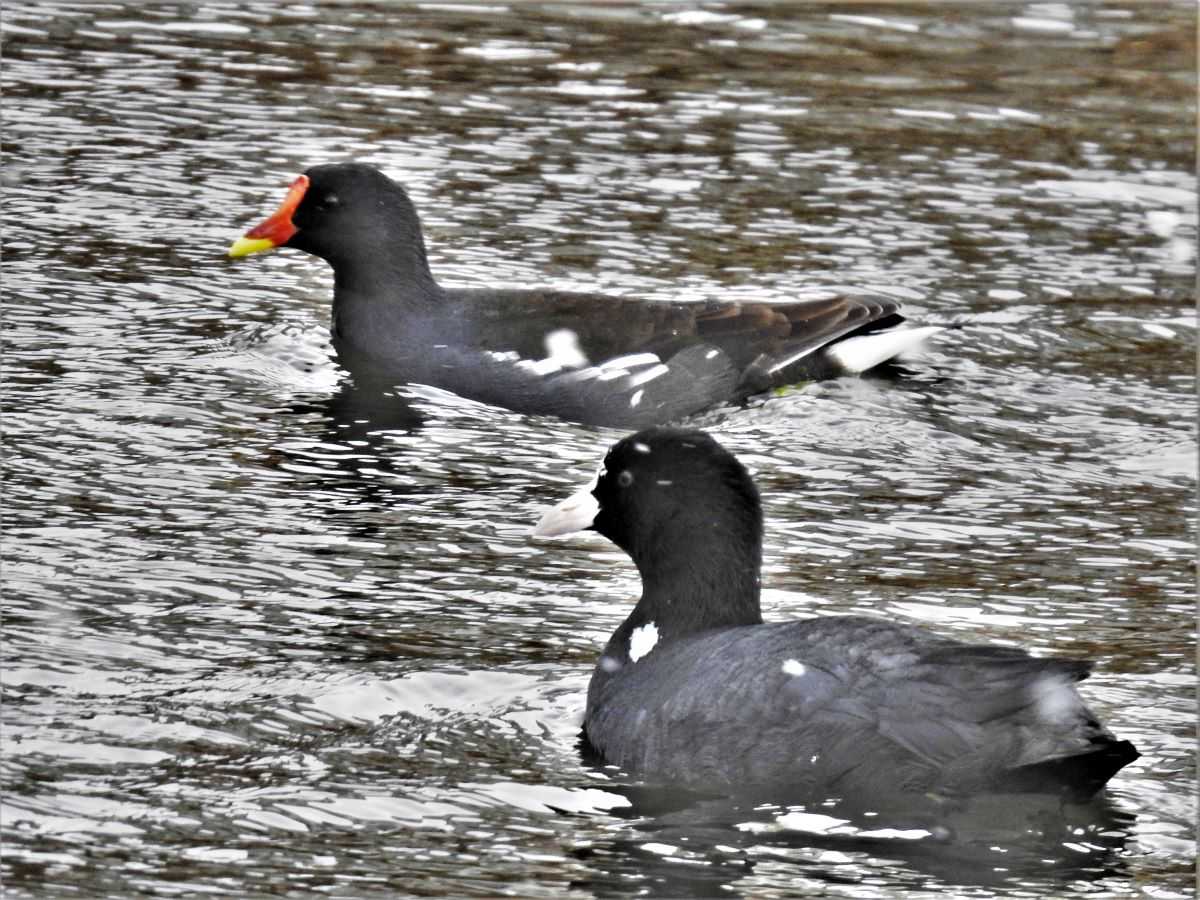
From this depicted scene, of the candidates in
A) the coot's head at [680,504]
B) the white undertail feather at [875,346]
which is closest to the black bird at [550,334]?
the white undertail feather at [875,346]

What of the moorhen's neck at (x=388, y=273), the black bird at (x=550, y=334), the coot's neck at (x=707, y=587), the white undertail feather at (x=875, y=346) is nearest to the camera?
the coot's neck at (x=707, y=587)

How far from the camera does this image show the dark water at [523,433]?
628 cm

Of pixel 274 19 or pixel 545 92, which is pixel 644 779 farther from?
pixel 274 19

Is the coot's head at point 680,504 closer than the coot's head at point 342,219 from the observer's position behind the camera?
Yes

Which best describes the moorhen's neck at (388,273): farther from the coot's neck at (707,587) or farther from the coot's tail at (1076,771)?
the coot's tail at (1076,771)

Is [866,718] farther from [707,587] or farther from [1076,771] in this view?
[707,587]

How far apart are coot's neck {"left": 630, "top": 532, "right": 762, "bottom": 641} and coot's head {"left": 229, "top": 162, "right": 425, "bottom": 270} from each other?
177 inches

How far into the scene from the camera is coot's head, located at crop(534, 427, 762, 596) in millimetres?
7039

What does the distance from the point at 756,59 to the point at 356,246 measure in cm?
558

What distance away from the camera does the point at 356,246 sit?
445 inches

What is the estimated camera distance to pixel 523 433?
407 inches

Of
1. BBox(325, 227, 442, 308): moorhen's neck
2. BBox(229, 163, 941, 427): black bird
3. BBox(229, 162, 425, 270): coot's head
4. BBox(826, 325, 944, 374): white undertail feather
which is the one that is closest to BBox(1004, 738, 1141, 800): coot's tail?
BBox(229, 163, 941, 427): black bird

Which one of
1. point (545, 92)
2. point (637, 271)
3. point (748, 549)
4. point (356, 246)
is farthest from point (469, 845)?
point (545, 92)

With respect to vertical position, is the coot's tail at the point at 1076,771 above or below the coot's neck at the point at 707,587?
below
